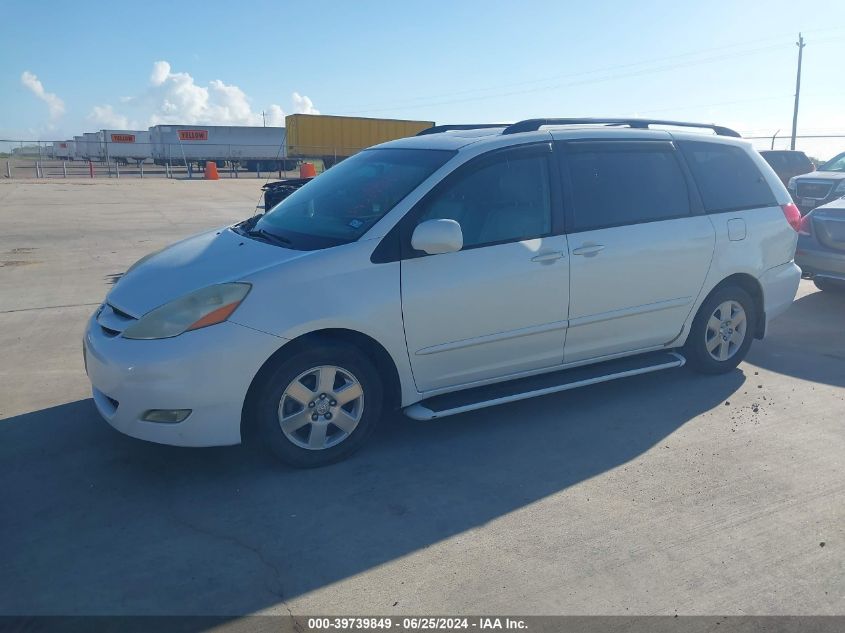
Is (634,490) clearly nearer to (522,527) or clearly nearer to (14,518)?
(522,527)

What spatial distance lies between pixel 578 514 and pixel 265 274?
205 cm

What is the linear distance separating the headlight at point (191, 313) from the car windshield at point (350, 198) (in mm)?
563

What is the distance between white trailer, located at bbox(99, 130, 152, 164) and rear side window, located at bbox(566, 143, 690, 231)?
5135cm

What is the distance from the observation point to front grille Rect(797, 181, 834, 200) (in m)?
14.4

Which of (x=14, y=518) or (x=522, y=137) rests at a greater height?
(x=522, y=137)

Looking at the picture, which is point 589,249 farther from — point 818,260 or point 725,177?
point 818,260

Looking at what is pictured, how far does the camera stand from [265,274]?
157 inches

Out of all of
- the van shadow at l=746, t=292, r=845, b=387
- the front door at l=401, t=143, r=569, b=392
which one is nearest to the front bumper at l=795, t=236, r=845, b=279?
the van shadow at l=746, t=292, r=845, b=387

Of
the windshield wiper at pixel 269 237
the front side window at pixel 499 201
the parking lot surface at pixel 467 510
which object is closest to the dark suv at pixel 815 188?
the parking lot surface at pixel 467 510

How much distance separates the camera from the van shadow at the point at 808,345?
238 inches

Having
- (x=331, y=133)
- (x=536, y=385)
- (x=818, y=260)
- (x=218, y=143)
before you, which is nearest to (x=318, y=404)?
(x=536, y=385)

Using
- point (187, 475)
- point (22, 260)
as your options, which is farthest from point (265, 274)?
point (22, 260)

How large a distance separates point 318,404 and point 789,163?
20.6 metres

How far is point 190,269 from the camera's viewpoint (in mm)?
4289
